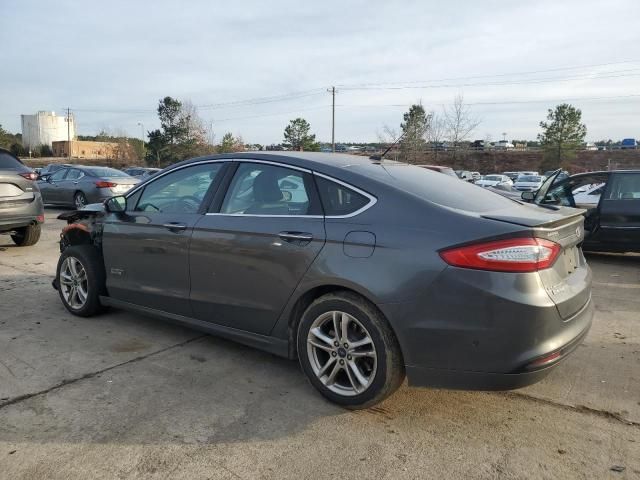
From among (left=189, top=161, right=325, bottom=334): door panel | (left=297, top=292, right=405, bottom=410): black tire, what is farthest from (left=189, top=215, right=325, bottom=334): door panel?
(left=297, top=292, right=405, bottom=410): black tire

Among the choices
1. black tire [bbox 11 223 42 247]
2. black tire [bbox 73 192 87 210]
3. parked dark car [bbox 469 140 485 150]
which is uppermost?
parked dark car [bbox 469 140 485 150]

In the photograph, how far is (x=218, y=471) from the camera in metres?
2.59

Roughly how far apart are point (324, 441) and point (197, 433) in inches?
28.1

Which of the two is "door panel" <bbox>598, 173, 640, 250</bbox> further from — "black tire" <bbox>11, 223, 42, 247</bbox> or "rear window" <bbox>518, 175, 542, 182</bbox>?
"rear window" <bbox>518, 175, 542, 182</bbox>

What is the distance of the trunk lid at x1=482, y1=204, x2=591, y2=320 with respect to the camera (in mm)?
2822

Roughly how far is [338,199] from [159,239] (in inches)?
65.9

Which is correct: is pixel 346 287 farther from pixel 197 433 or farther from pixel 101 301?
pixel 101 301

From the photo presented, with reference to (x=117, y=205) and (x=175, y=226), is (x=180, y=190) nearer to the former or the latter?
(x=175, y=226)

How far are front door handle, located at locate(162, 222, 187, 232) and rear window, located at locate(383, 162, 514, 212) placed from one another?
159cm

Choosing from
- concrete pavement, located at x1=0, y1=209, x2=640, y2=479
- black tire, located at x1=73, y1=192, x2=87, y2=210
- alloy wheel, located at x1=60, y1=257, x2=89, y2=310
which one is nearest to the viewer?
concrete pavement, located at x1=0, y1=209, x2=640, y2=479

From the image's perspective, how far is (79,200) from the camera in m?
15.1

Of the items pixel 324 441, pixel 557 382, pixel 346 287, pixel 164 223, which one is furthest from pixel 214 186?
pixel 557 382

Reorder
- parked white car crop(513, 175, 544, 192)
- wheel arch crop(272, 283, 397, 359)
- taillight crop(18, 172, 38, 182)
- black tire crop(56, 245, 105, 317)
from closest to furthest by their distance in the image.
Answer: wheel arch crop(272, 283, 397, 359), black tire crop(56, 245, 105, 317), taillight crop(18, 172, 38, 182), parked white car crop(513, 175, 544, 192)

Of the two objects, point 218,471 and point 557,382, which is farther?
point 557,382
